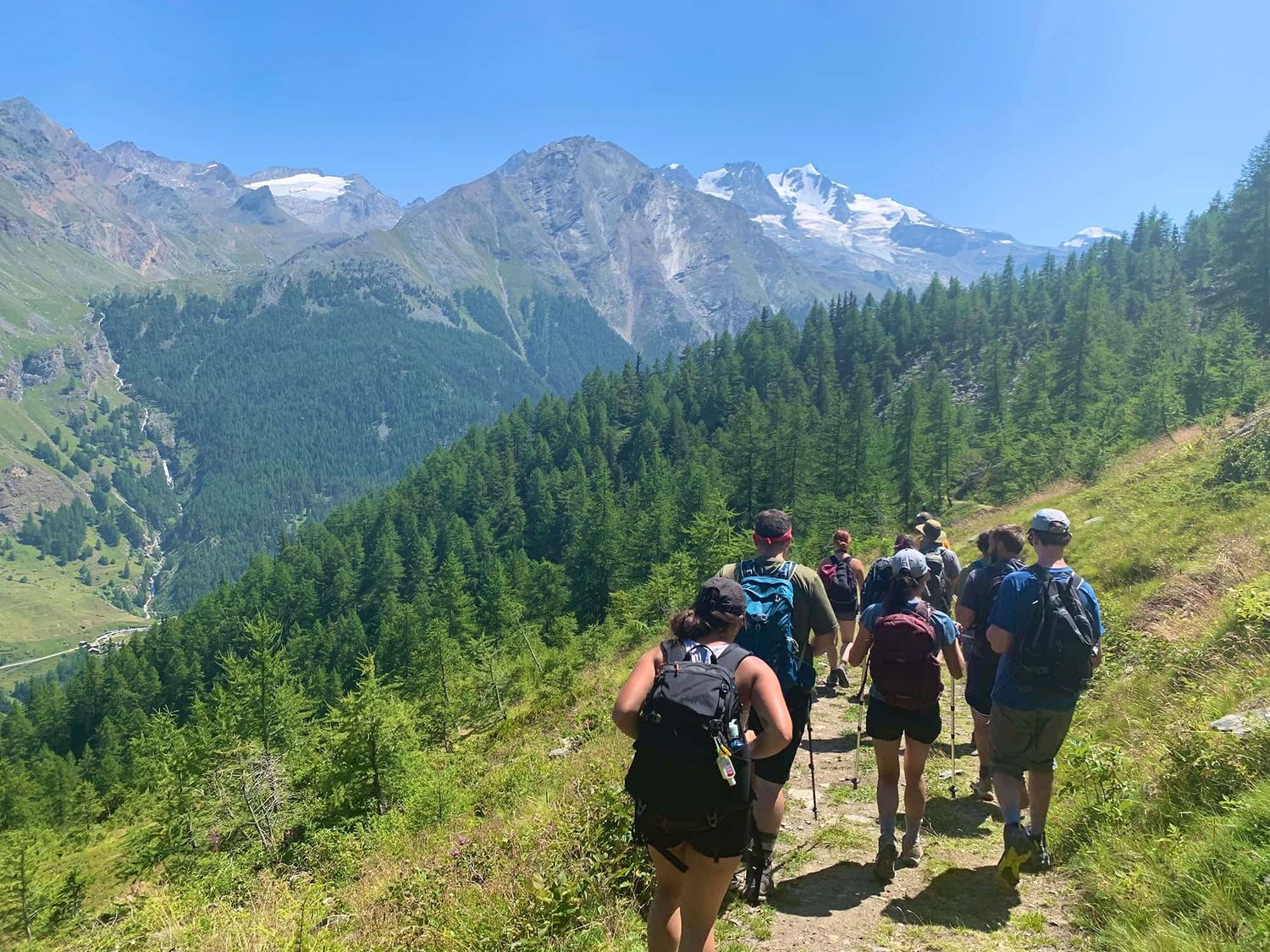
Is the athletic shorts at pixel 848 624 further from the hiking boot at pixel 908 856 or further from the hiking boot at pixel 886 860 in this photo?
the hiking boot at pixel 886 860

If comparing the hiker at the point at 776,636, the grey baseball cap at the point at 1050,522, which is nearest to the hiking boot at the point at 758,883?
the hiker at the point at 776,636

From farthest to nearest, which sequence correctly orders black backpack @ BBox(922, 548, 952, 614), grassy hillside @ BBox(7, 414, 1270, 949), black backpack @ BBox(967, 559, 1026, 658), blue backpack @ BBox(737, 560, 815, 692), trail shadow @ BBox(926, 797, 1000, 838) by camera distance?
black backpack @ BBox(922, 548, 952, 614), black backpack @ BBox(967, 559, 1026, 658), trail shadow @ BBox(926, 797, 1000, 838), blue backpack @ BBox(737, 560, 815, 692), grassy hillside @ BBox(7, 414, 1270, 949)

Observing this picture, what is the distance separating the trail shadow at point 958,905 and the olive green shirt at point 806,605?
225 centimetres

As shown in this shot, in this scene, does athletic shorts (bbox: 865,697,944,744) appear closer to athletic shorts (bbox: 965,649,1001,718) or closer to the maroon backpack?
the maroon backpack

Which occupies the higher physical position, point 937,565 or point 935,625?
point 935,625

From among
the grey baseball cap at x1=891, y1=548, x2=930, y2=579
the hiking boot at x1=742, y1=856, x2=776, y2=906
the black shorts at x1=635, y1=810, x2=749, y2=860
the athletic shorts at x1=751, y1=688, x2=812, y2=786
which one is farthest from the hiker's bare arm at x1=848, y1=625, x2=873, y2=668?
the black shorts at x1=635, y1=810, x2=749, y2=860

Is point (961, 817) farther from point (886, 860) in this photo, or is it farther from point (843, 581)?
point (843, 581)

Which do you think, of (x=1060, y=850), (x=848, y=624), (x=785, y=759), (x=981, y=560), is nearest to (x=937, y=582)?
(x=848, y=624)

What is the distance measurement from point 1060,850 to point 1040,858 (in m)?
0.34

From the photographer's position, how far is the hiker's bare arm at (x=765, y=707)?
12.5 feet

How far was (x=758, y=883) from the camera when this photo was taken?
18.0 ft

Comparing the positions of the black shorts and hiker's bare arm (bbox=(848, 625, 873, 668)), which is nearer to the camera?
the black shorts

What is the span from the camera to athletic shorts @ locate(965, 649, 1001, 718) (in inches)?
279

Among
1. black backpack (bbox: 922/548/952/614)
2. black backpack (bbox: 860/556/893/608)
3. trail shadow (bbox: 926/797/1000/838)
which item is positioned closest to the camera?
trail shadow (bbox: 926/797/1000/838)
